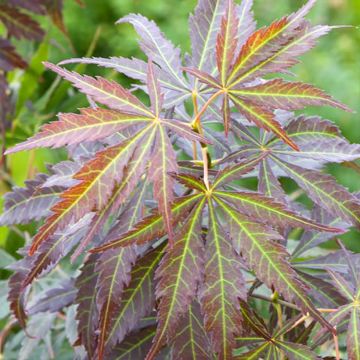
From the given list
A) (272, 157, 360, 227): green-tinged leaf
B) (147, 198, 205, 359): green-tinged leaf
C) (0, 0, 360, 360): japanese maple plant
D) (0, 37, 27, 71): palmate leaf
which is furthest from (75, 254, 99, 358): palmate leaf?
(0, 37, 27, 71): palmate leaf

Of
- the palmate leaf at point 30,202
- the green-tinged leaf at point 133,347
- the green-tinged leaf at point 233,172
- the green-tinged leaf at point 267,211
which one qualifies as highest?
the green-tinged leaf at point 233,172

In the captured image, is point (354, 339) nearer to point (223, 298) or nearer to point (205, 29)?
point (223, 298)

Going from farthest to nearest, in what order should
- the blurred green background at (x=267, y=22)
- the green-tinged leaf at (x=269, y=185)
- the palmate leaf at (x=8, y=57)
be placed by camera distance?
the blurred green background at (x=267, y=22) → the palmate leaf at (x=8, y=57) → the green-tinged leaf at (x=269, y=185)

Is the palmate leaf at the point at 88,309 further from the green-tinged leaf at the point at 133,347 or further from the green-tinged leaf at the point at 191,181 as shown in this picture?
the green-tinged leaf at the point at 191,181

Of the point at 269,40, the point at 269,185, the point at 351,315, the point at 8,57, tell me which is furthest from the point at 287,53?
the point at 8,57

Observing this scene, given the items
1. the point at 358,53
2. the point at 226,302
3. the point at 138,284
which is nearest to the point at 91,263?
the point at 138,284

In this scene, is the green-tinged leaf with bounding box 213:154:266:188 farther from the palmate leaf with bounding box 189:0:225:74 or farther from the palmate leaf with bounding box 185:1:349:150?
the palmate leaf with bounding box 189:0:225:74

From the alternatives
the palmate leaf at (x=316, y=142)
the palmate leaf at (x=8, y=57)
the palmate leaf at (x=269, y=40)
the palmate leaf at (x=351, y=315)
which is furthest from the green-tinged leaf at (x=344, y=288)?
the palmate leaf at (x=8, y=57)
